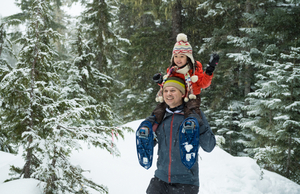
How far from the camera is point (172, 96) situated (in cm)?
243

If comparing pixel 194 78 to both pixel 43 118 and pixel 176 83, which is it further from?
pixel 43 118

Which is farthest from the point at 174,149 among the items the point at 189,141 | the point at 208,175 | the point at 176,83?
the point at 208,175

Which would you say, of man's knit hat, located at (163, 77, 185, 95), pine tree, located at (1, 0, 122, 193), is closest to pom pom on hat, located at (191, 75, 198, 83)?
man's knit hat, located at (163, 77, 185, 95)

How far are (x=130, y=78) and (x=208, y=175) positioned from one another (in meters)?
10.1

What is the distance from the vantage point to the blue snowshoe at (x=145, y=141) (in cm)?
229

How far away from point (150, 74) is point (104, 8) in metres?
4.83

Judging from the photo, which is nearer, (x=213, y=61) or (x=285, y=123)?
(x=213, y=61)

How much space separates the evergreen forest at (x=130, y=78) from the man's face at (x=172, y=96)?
1644 millimetres

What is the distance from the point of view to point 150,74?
44.3ft

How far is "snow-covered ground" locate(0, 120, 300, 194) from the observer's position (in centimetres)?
496

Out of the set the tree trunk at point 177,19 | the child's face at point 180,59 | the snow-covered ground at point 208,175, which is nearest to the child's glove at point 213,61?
the child's face at point 180,59

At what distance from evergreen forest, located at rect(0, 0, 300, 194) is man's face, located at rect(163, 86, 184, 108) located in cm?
164

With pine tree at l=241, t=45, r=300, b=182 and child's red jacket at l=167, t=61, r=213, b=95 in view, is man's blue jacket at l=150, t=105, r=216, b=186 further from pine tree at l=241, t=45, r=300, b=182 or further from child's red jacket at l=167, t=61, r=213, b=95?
pine tree at l=241, t=45, r=300, b=182

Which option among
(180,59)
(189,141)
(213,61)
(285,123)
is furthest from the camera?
(285,123)
